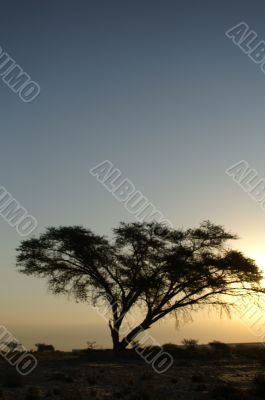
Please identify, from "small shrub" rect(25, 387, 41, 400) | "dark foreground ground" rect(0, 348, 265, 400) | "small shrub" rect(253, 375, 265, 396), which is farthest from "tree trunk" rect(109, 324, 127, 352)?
"small shrub" rect(25, 387, 41, 400)

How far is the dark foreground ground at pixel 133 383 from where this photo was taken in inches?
707

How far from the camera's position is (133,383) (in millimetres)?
20875

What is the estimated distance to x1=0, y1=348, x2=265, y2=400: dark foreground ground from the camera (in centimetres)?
1795

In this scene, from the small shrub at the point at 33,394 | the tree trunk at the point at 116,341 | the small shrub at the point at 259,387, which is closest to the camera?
the small shrub at the point at 33,394

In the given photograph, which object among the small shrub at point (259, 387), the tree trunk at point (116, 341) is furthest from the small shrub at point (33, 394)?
the tree trunk at point (116, 341)

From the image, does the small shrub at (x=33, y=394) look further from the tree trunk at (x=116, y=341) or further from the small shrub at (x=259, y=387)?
the tree trunk at (x=116, y=341)

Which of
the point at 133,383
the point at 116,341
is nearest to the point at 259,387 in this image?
the point at 133,383

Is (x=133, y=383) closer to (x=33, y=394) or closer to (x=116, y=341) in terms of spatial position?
(x=33, y=394)

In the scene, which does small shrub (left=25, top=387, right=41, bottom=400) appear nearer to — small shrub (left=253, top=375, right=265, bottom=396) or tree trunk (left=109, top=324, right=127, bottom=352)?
small shrub (left=253, top=375, right=265, bottom=396)

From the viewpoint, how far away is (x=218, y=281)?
36.7 m

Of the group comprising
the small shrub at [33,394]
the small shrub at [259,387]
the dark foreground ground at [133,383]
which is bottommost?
the small shrub at [33,394]

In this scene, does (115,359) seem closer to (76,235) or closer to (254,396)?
(76,235)

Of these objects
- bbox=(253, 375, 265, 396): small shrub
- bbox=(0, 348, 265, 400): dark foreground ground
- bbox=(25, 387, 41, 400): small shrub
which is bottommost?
bbox=(25, 387, 41, 400): small shrub

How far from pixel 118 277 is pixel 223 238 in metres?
7.19
